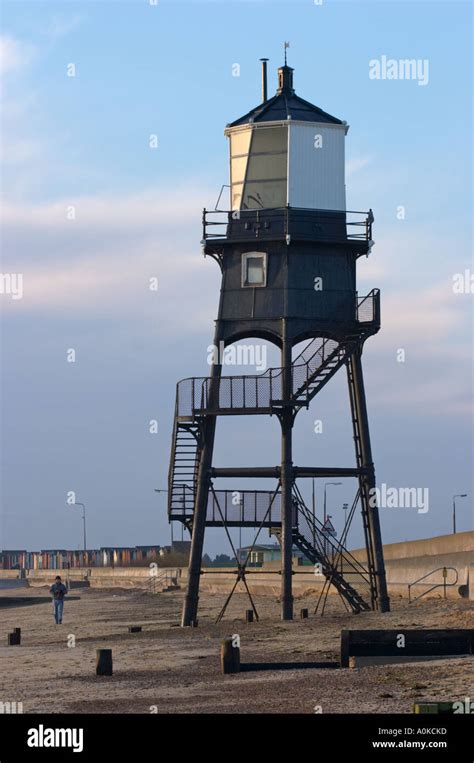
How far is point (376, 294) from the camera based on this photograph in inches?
1885

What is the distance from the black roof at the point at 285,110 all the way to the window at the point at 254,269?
4583 millimetres

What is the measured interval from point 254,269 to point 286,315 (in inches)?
83.0

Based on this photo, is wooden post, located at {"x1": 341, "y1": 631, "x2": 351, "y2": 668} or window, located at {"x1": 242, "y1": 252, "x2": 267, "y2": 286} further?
window, located at {"x1": 242, "y1": 252, "x2": 267, "y2": 286}

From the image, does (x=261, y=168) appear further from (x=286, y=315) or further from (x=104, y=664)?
→ (x=104, y=664)

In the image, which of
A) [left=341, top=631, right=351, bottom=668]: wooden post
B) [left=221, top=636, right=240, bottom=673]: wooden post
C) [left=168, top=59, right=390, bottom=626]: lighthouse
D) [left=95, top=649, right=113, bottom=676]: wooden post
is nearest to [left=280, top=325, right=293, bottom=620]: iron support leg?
→ [left=168, top=59, right=390, bottom=626]: lighthouse

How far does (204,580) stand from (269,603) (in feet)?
119

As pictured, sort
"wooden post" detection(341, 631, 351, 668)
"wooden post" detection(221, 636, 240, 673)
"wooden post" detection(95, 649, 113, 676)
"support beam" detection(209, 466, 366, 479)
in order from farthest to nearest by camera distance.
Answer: "support beam" detection(209, 466, 366, 479) → "wooden post" detection(95, 649, 113, 676) → "wooden post" detection(221, 636, 240, 673) → "wooden post" detection(341, 631, 351, 668)

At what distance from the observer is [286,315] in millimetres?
47250

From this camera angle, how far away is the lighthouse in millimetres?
47281

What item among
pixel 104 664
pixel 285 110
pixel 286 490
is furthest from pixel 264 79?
pixel 104 664

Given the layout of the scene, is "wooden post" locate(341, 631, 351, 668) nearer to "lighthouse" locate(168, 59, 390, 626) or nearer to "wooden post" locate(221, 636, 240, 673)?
"wooden post" locate(221, 636, 240, 673)

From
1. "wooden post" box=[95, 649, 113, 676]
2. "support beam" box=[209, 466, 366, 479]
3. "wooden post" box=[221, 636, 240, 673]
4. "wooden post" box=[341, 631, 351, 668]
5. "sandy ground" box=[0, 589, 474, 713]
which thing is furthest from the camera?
"support beam" box=[209, 466, 366, 479]

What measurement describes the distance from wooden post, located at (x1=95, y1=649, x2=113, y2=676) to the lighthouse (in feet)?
52.6

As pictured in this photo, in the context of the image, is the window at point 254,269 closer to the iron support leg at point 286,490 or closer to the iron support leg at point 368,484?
→ the iron support leg at point 286,490
